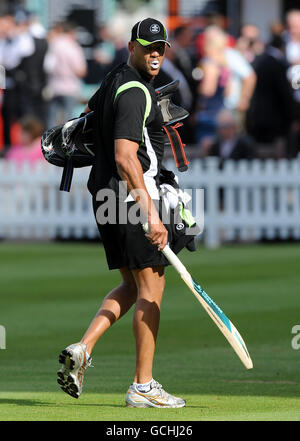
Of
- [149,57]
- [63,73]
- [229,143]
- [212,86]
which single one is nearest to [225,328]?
[149,57]

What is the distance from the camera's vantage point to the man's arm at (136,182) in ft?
24.1

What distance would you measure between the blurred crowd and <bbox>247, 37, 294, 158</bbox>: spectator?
0.02 meters

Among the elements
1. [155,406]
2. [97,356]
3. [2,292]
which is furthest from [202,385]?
[2,292]

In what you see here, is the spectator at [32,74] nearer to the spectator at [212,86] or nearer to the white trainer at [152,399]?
the spectator at [212,86]

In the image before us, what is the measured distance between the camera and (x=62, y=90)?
75.7 ft

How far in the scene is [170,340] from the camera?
34.9 ft

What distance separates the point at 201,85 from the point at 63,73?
2890mm

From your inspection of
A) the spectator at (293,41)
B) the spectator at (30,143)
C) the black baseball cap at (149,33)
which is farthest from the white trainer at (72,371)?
the spectator at (293,41)

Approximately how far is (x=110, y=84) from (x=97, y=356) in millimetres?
2998

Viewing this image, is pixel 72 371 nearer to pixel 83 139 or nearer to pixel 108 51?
pixel 83 139

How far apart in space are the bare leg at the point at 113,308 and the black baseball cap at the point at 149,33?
1389 mm

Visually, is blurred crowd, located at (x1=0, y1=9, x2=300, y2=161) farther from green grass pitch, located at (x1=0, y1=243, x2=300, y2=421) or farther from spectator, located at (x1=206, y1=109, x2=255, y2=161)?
green grass pitch, located at (x1=0, y1=243, x2=300, y2=421)
